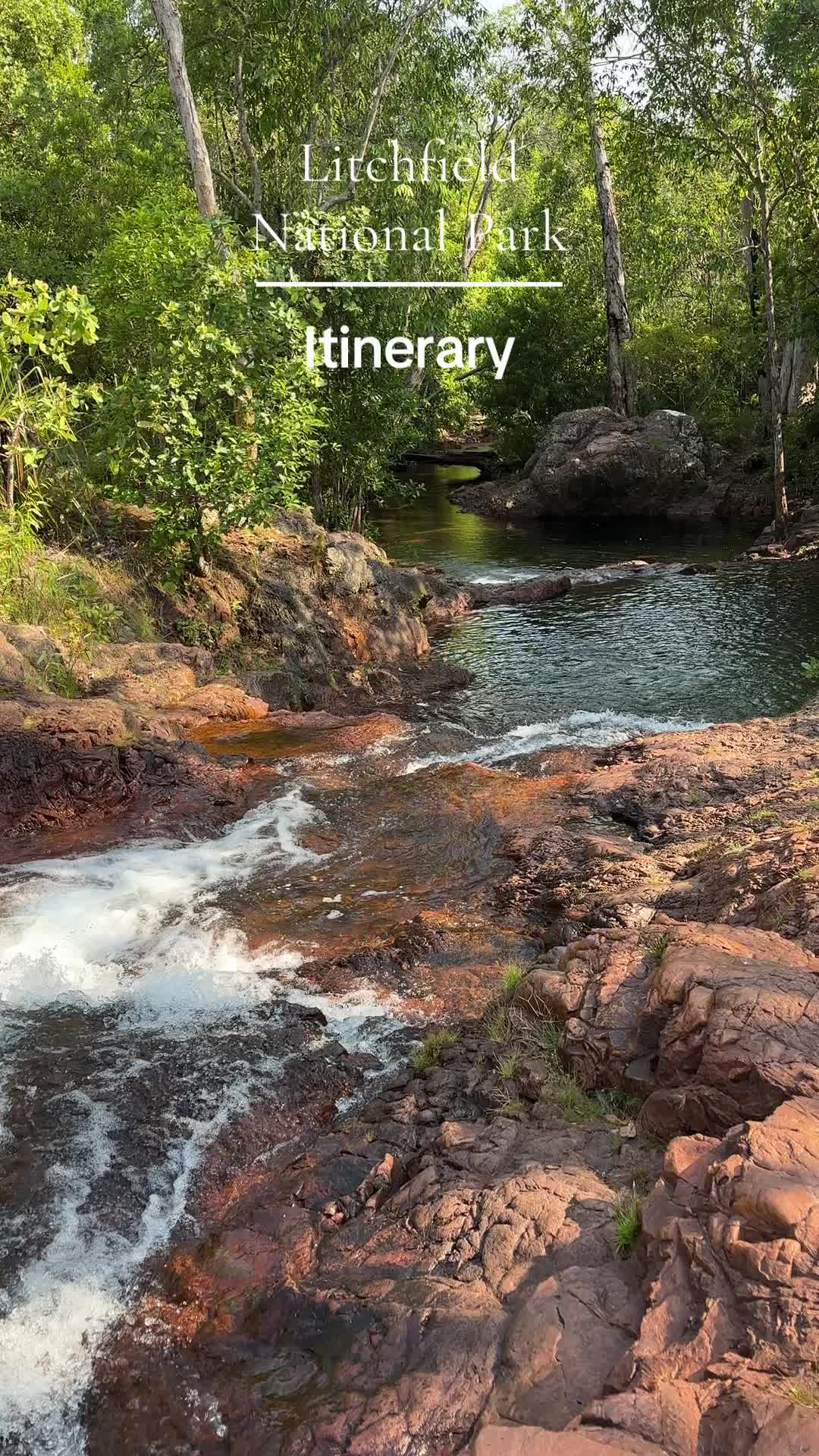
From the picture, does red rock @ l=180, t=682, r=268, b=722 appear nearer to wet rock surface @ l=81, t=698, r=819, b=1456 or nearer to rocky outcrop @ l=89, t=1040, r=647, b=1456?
wet rock surface @ l=81, t=698, r=819, b=1456

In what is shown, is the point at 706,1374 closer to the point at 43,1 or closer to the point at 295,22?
Answer: the point at 295,22

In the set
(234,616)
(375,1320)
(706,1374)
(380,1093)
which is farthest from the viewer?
(234,616)

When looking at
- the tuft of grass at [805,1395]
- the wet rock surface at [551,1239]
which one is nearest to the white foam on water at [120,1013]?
the wet rock surface at [551,1239]

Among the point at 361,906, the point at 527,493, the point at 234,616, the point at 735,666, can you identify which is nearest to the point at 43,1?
the point at 527,493

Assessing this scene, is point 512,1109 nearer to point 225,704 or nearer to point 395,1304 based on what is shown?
point 395,1304

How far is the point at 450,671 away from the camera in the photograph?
1431 centimetres

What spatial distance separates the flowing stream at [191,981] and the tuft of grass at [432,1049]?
24cm

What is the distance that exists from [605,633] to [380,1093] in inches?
497

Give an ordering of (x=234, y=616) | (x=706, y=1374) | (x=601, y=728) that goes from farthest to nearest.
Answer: (x=234, y=616), (x=601, y=728), (x=706, y=1374)

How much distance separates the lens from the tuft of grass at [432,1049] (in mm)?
5098

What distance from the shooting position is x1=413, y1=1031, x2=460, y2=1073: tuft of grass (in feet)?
16.7

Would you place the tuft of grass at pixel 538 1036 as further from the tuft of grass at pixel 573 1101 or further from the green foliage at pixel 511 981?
the green foliage at pixel 511 981

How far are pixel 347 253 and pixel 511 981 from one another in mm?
15360

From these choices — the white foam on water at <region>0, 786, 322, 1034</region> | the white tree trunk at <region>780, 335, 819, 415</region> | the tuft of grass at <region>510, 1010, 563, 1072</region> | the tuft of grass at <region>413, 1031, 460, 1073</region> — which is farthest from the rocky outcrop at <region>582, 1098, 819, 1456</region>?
the white tree trunk at <region>780, 335, 819, 415</region>
